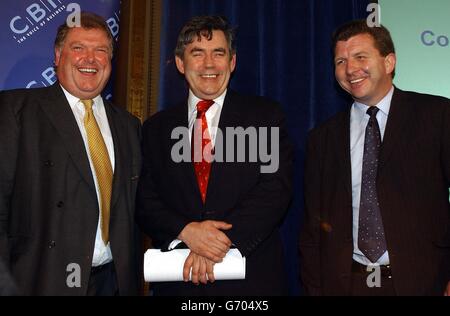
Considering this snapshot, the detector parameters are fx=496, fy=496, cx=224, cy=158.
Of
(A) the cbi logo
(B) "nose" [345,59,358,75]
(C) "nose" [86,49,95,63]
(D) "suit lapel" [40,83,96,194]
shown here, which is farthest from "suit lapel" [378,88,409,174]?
(A) the cbi logo

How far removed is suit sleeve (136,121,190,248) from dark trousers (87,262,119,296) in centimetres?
27

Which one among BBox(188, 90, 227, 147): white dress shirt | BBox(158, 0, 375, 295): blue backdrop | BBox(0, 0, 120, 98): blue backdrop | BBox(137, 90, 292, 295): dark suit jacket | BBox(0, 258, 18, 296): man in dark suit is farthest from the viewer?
BBox(158, 0, 375, 295): blue backdrop

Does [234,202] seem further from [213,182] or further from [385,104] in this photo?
[385,104]

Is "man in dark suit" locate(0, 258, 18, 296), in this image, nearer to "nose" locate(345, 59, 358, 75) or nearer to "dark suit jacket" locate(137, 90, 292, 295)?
"dark suit jacket" locate(137, 90, 292, 295)

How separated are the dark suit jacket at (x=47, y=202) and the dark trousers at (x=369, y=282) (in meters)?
1.13

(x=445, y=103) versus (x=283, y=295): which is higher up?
(x=445, y=103)

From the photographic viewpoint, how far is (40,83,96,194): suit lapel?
2.42 m

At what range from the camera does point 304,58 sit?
11.6 feet

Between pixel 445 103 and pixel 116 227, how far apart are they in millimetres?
1759

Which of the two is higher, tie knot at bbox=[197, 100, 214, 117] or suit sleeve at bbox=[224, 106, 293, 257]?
tie knot at bbox=[197, 100, 214, 117]

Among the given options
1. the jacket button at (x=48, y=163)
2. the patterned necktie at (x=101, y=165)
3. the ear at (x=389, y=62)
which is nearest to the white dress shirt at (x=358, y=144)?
the ear at (x=389, y=62)
